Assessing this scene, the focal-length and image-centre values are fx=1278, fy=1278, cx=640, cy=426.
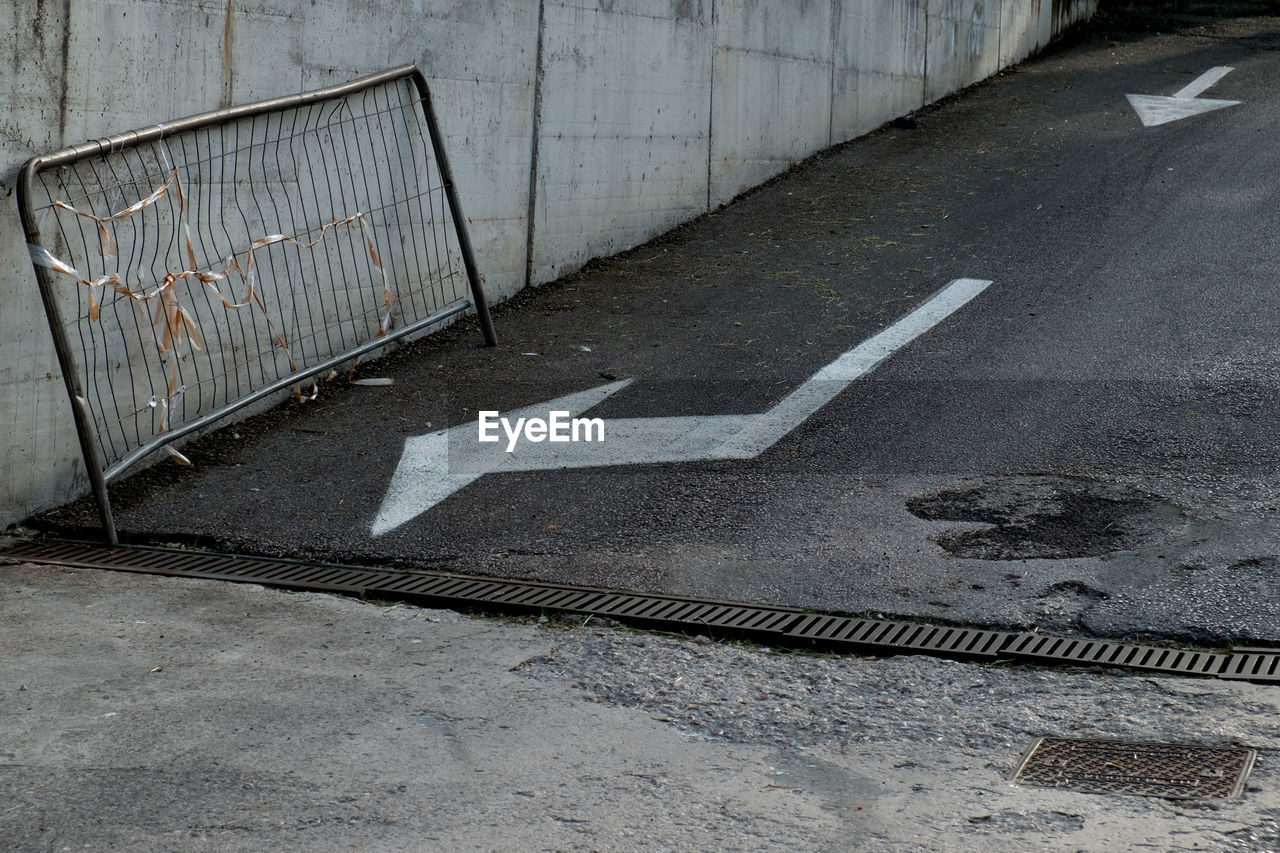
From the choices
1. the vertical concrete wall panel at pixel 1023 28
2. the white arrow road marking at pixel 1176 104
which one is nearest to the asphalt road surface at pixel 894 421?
the white arrow road marking at pixel 1176 104

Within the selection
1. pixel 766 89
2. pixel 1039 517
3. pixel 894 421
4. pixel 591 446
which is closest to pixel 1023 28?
pixel 766 89

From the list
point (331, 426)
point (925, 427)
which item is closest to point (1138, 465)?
point (925, 427)

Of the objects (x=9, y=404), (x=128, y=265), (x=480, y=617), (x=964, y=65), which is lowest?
(x=480, y=617)

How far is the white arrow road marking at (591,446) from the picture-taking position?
18.7ft

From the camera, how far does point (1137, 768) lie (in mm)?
3205

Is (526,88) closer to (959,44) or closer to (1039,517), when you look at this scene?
(1039,517)

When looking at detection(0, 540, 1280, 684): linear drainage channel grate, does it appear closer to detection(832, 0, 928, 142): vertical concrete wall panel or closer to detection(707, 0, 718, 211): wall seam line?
detection(707, 0, 718, 211): wall seam line

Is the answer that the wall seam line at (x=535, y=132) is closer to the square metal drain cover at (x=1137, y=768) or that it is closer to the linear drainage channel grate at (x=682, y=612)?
the linear drainage channel grate at (x=682, y=612)

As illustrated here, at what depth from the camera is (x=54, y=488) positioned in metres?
5.49

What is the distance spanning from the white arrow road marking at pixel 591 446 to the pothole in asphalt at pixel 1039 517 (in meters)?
1.05

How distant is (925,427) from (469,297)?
333cm

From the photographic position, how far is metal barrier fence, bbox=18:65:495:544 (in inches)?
214

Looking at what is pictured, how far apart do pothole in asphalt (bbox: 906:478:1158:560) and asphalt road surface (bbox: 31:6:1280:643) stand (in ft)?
0.05

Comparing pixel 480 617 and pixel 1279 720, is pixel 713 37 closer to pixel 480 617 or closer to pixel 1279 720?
pixel 480 617
